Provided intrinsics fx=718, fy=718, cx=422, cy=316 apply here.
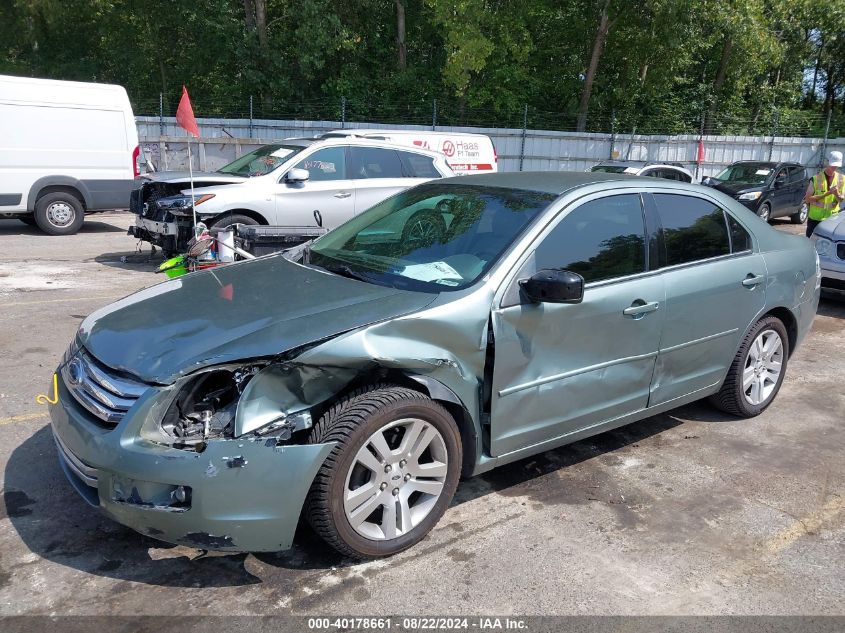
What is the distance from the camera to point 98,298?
25.3ft

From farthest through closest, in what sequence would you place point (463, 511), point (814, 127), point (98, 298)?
1. point (814, 127)
2. point (98, 298)
3. point (463, 511)

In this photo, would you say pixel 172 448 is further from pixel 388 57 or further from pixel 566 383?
pixel 388 57

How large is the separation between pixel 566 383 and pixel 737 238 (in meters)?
1.89

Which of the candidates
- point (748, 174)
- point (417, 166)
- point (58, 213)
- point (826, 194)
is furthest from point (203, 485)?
point (748, 174)

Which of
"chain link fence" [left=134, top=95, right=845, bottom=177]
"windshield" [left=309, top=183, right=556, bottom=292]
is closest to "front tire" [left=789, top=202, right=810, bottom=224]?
"chain link fence" [left=134, top=95, right=845, bottom=177]

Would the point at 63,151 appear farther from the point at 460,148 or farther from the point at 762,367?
the point at 762,367

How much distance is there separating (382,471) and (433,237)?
1.39m

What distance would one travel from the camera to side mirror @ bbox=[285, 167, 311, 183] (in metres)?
9.31

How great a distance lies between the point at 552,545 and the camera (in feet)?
11.1

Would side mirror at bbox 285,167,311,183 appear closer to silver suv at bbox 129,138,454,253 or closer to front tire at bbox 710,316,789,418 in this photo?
silver suv at bbox 129,138,454,253

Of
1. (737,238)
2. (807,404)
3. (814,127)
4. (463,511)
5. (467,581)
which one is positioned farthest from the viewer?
(814,127)

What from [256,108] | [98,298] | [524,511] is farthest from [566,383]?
[256,108]

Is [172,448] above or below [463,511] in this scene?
above

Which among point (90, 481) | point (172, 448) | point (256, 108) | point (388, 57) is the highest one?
point (388, 57)
